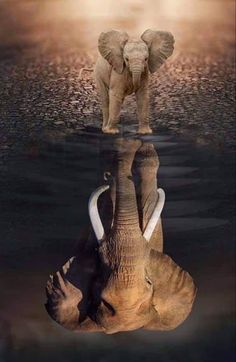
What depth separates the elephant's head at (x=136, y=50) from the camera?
2.06m

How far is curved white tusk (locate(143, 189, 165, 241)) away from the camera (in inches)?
84.4

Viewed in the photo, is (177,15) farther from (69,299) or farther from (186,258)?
(69,299)

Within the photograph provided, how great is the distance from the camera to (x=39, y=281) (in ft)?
7.08

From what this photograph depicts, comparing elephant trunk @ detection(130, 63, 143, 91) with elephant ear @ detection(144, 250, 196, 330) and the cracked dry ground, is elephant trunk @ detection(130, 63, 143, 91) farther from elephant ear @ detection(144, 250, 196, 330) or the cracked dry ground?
elephant ear @ detection(144, 250, 196, 330)

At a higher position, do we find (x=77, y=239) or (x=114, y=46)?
(x=114, y=46)

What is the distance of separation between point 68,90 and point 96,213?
309mm

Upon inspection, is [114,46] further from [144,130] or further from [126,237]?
[126,237]

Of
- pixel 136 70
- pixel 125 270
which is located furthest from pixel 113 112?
pixel 125 270

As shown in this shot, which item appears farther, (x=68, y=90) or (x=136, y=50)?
(x=68, y=90)

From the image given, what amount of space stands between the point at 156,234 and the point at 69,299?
26cm

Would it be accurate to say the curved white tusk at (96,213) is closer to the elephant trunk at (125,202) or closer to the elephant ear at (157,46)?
the elephant trunk at (125,202)

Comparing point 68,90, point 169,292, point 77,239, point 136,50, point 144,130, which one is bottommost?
point 169,292

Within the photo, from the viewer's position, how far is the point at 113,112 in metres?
2.17

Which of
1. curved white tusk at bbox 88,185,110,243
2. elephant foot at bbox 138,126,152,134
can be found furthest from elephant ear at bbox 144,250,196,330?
elephant foot at bbox 138,126,152,134
